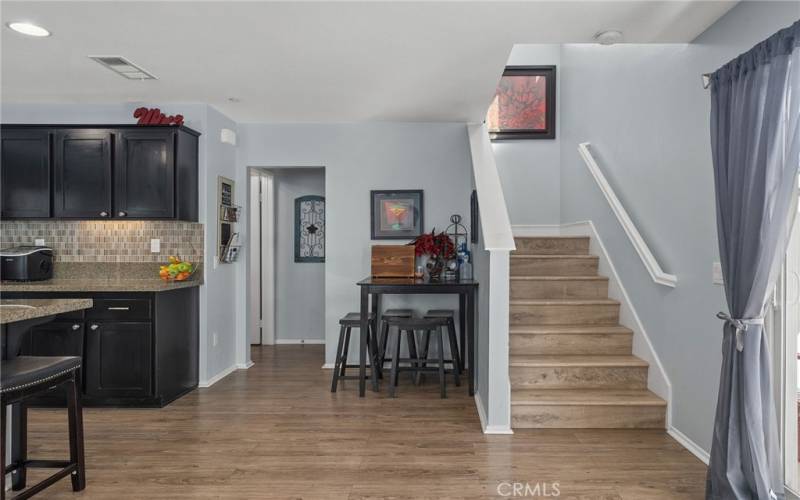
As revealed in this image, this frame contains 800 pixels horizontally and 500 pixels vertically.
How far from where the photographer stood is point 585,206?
5164mm

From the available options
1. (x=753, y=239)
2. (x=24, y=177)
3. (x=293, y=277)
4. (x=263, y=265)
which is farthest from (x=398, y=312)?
(x=24, y=177)

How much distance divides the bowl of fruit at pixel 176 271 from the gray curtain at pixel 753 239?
12.3 ft

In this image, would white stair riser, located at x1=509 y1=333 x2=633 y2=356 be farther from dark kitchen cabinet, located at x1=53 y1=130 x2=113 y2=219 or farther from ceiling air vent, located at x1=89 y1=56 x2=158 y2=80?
dark kitchen cabinet, located at x1=53 y1=130 x2=113 y2=219

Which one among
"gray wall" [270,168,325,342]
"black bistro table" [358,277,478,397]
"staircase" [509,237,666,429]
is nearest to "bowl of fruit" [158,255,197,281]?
"black bistro table" [358,277,478,397]

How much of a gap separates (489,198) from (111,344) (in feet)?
9.83

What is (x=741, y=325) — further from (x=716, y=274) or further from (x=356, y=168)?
(x=356, y=168)

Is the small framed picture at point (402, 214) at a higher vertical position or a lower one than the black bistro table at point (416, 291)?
higher

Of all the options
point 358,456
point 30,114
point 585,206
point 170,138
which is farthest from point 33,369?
A: point 585,206

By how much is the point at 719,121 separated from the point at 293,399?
3375mm

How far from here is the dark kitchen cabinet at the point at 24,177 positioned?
13.9 ft

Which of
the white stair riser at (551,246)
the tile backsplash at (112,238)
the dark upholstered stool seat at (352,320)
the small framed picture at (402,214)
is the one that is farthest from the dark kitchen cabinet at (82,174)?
the white stair riser at (551,246)

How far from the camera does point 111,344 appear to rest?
3.89 m

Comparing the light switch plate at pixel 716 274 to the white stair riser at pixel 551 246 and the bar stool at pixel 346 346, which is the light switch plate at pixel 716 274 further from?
the bar stool at pixel 346 346
